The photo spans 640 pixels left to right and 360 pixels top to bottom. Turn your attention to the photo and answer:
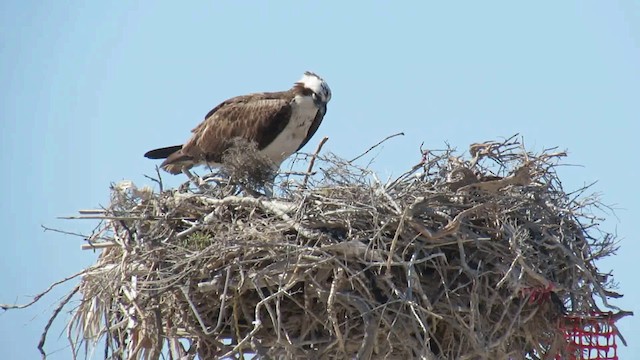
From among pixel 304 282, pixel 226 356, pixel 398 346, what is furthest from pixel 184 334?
pixel 398 346

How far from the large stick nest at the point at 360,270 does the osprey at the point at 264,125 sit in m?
2.30

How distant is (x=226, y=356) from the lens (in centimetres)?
755

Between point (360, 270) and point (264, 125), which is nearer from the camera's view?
point (360, 270)

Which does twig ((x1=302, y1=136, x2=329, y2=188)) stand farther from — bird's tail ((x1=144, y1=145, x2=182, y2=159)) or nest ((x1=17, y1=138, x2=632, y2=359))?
bird's tail ((x1=144, y1=145, x2=182, y2=159))

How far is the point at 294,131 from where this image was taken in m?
10.7

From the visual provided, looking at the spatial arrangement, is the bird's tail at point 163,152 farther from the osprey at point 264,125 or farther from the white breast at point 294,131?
the white breast at point 294,131

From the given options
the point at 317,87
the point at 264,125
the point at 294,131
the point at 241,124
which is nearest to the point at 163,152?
the point at 241,124

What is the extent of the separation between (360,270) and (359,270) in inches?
0.7

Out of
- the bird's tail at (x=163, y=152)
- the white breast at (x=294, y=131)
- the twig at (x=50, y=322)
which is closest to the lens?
the twig at (x=50, y=322)

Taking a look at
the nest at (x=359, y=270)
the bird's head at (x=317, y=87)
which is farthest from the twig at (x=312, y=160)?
the bird's head at (x=317, y=87)

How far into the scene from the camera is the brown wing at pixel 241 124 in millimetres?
10555

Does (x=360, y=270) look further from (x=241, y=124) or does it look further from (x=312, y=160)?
(x=241, y=124)

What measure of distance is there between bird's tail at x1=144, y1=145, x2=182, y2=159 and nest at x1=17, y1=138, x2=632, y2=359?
114 inches

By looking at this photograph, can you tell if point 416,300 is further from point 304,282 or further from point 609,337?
point 609,337
